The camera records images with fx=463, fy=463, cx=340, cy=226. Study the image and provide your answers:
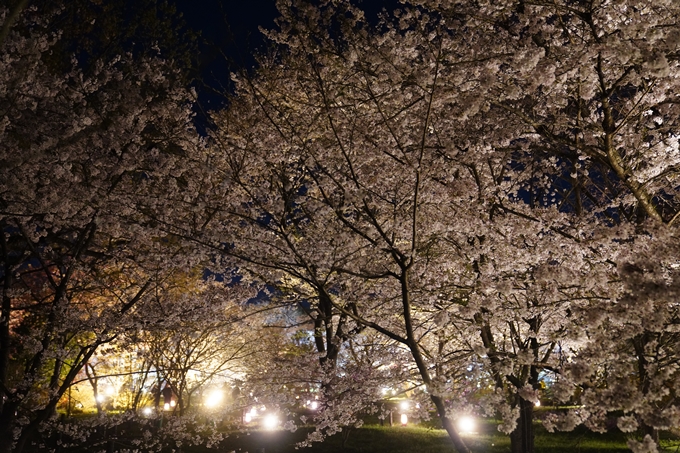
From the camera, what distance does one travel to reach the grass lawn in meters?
13.6

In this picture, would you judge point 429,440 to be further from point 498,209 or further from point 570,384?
point 570,384

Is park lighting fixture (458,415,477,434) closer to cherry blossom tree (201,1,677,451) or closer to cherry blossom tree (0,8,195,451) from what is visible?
cherry blossom tree (201,1,677,451)

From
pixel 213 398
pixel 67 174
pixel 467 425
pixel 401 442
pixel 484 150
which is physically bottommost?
pixel 401 442

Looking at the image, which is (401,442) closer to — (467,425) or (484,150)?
(467,425)

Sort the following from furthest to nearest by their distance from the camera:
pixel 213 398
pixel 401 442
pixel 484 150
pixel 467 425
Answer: pixel 213 398 < pixel 467 425 < pixel 401 442 < pixel 484 150

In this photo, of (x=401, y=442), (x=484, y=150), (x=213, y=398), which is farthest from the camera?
(x=213, y=398)

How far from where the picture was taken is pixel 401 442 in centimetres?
1474

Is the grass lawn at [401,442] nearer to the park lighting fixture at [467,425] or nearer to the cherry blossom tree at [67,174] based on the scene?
the park lighting fixture at [467,425]

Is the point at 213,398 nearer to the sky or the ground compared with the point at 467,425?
nearer to the sky

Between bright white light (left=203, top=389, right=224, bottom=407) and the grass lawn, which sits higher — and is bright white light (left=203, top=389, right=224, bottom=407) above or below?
above

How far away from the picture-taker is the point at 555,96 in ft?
17.7

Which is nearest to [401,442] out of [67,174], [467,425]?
[467,425]

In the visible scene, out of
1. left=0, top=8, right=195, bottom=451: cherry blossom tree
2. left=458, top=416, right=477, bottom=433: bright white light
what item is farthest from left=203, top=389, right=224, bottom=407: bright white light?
left=0, top=8, right=195, bottom=451: cherry blossom tree

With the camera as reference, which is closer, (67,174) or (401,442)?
(67,174)
